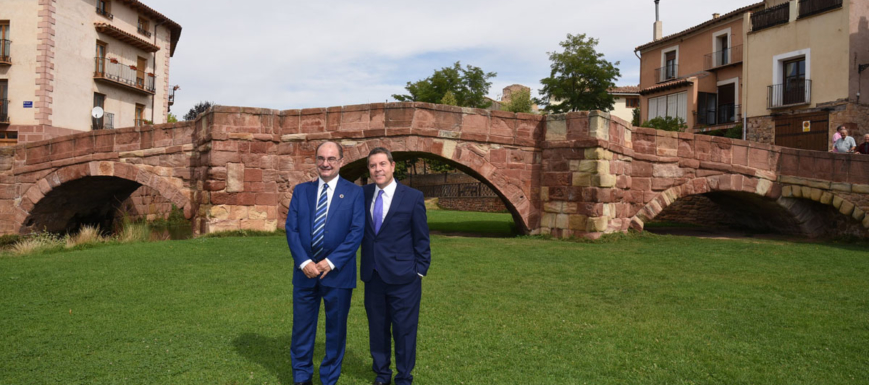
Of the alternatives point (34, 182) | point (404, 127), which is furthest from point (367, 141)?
point (34, 182)

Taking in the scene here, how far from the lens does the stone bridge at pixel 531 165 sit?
10.5 meters

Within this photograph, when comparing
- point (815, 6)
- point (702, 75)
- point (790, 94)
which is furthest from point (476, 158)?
point (702, 75)

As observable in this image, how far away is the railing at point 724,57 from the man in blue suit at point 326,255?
25.1 metres

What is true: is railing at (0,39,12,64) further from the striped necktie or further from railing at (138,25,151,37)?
the striped necktie

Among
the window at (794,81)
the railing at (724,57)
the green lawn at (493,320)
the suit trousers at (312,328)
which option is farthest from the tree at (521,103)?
the suit trousers at (312,328)

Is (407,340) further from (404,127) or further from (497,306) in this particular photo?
(404,127)

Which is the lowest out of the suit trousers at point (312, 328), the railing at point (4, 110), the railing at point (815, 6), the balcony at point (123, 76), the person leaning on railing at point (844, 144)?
the suit trousers at point (312, 328)

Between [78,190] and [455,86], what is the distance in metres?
22.7

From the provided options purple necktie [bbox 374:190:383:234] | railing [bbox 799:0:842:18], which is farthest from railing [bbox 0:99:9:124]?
railing [bbox 799:0:842:18]

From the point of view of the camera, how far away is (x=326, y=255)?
3.22 m

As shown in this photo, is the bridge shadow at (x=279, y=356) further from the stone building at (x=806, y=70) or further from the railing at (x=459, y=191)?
the railing at (x=459, y=191)

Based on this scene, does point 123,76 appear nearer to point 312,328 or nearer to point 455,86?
point 455,86

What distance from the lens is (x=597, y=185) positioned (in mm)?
10094

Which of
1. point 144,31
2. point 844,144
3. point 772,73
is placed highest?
point 144,31
